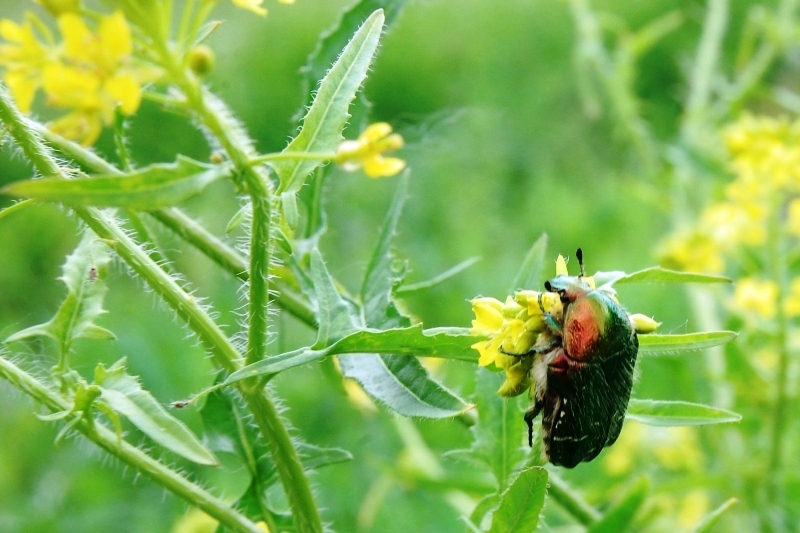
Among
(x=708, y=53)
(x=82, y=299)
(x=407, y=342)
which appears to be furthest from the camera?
(x=708, y=53)

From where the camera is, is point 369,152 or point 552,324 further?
point 552,324

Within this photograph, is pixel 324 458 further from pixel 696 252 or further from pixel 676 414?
pixel 696 252

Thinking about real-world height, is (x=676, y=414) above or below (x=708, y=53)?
below

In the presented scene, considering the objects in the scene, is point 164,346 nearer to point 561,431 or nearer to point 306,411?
point 306,411

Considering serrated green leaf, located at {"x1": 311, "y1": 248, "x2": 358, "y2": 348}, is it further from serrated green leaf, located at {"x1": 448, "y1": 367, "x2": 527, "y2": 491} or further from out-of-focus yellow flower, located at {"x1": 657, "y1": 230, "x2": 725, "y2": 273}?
out-of-focus yellow flower, located at {"x1": 657, "y1": 230, "x2": 725, "y2": 273}

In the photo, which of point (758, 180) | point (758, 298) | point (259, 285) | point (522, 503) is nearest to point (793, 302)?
point (758, 298)

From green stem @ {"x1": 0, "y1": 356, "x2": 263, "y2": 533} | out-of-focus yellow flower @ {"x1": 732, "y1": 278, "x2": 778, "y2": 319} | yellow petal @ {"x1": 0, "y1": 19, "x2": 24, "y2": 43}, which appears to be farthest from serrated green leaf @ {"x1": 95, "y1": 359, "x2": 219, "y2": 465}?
out-of-focus yellow flower @ {"x1": 732, "y1": 278, "x2": 778, "y2": 319}

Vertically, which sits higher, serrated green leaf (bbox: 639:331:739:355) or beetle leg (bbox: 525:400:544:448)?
serrated green leaf (bbox: 639:331:739:355)
